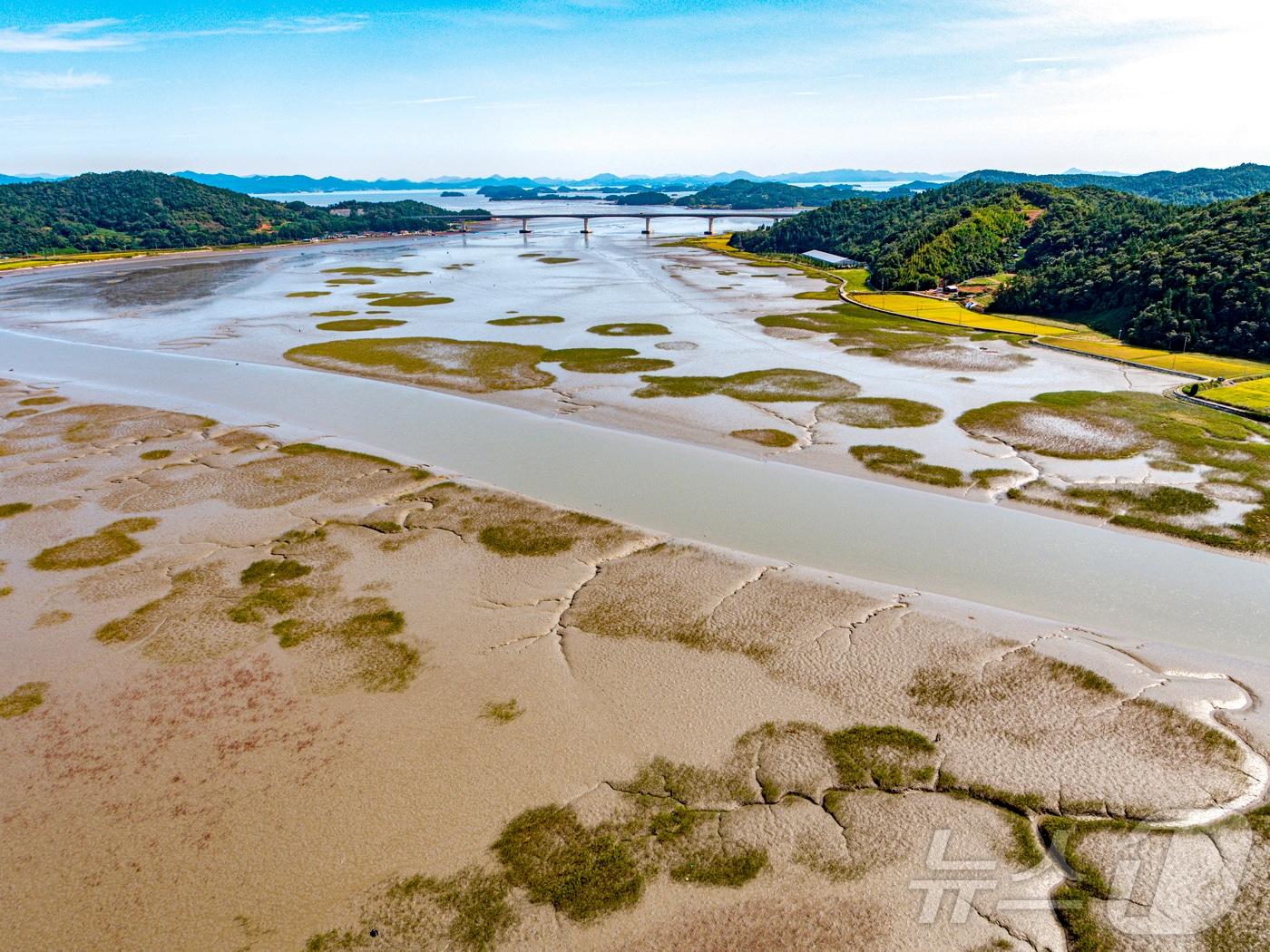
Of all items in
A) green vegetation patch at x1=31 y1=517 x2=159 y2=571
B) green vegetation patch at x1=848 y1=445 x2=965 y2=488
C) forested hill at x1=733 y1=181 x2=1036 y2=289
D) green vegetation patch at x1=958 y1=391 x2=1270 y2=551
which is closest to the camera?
green vegetation patch at x1=31 y1=517 x2=159 y2=571

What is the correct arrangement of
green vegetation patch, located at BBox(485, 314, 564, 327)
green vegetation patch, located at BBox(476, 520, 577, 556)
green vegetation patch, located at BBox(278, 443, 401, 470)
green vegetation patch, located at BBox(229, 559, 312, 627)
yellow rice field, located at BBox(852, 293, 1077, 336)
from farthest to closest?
1. green vegetation patch, located at BBox(485, 314, 564, 327)
2. yellow rice field, located at BBox(852, 293, 1077, 336)
3. green vegetation patch, located at BBox(278, 443, 401, 470)
4. green vegetation patch, located at BBox(476, 520, 577, 556)
5. green vegetation patch, located at BBox(229, 559, 312, 627)

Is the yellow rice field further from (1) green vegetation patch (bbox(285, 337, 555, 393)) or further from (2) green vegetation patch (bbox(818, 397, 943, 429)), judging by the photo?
(1) green vegetation patch (bbox(285, 337, 555, 393))

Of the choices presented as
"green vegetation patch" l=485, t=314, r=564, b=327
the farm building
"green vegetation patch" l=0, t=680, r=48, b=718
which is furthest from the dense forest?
"green vegetation patch" l=0, t=680, r=48, b=718

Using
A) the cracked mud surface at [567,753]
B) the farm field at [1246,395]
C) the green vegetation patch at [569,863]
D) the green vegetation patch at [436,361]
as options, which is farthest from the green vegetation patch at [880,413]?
the green vegetation patch at [569,863]

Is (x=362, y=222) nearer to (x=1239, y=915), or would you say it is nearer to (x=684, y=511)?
(x=684, y=511)

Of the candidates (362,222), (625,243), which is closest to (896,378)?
(625,243)

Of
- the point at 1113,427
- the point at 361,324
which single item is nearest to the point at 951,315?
the point at 1113,427
